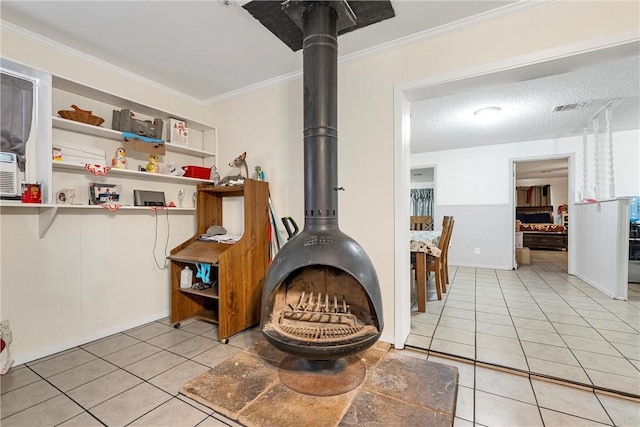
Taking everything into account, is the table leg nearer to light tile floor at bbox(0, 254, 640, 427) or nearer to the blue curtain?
light tile floor at bbox(0, 254, 640, 427)

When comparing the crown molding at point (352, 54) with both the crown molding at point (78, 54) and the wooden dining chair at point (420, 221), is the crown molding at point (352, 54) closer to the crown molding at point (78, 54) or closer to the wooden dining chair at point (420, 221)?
the crown molding at point (78, 54)

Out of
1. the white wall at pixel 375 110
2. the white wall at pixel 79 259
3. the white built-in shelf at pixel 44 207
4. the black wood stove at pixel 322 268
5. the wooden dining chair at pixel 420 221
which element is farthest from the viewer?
the wooden dining chair at pixel 420 221

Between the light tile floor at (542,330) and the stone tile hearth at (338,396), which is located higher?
the stone tile hearth at (338,396)

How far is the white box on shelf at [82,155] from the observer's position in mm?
2117

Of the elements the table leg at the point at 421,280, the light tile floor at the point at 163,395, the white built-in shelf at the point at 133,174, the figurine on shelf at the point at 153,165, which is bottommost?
the light tile floor at the point at 163,395

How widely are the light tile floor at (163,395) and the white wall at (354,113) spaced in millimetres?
393

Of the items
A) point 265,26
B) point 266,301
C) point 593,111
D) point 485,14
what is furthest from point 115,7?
point 593,111

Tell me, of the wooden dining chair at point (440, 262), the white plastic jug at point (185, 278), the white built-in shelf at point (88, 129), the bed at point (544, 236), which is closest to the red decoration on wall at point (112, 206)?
the white built-in shelf at point (88, 129)

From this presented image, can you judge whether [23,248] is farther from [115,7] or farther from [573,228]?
[573,228]

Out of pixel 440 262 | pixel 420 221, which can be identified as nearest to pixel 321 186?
pixel 440 262

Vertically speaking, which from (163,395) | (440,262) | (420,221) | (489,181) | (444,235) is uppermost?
(489,181)

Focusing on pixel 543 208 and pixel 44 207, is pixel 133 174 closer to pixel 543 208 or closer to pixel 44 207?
pixel 44 207

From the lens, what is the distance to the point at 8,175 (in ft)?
6.04

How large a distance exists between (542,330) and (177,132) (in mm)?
3790
